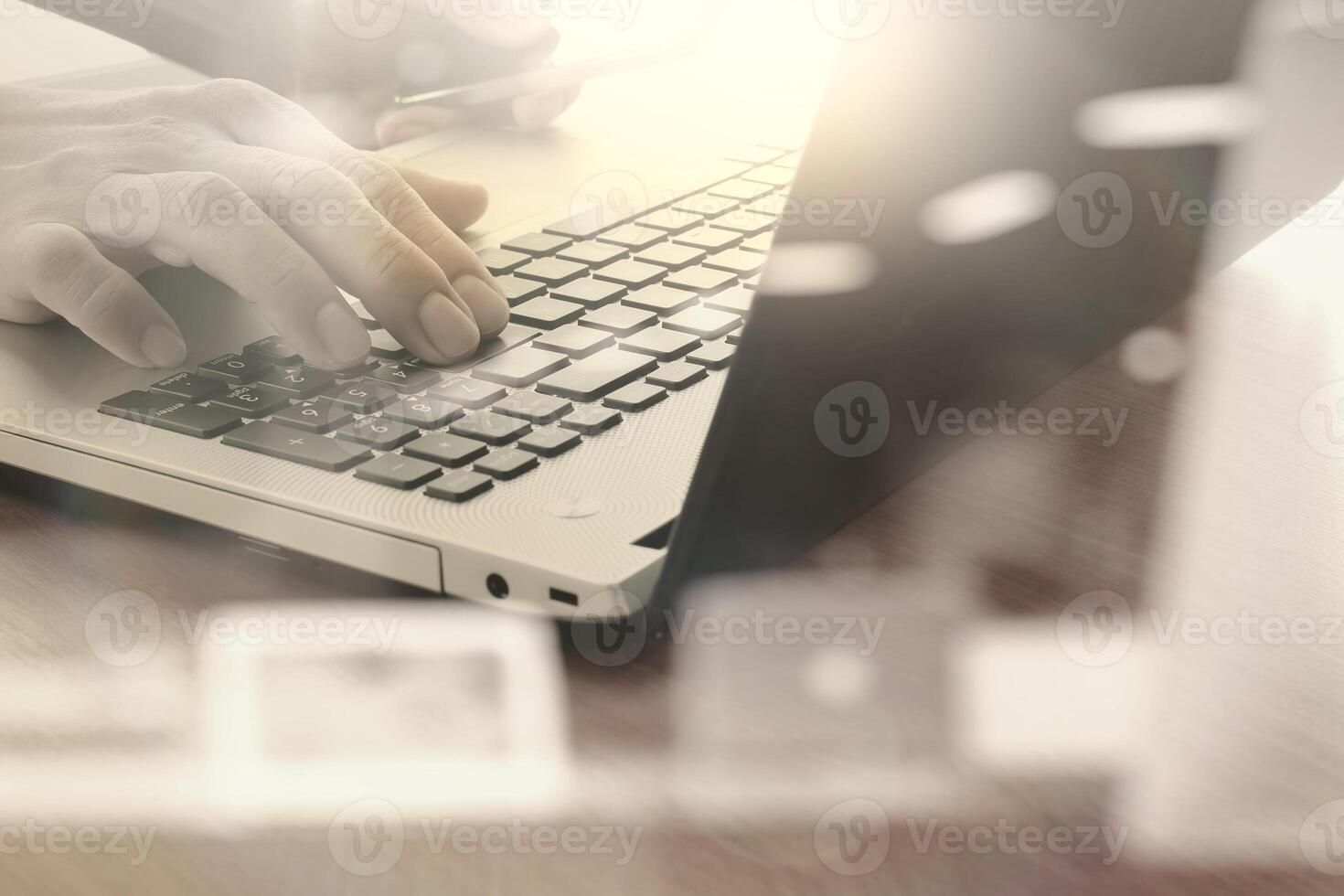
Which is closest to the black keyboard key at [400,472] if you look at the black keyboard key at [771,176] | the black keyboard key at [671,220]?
the black keyboard key at [671,220]

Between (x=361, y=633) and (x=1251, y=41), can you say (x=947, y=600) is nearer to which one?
(x=361, y=633)

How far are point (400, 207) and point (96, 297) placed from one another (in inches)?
5.8

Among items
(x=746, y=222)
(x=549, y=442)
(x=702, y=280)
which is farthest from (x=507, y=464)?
(x=746, y=222)

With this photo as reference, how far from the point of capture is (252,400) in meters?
0.48

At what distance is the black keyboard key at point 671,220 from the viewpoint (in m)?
0.70

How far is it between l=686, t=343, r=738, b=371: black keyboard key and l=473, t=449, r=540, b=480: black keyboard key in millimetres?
110

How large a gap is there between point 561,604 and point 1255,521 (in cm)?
27

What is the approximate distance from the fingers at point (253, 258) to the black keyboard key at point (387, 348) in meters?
0.01

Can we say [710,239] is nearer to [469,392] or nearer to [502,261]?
[502,261]

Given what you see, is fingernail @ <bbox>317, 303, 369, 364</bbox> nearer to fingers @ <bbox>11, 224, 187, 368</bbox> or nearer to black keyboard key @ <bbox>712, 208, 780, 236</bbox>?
fingers @ <bbox>11, 224, 187, 368</bbox>

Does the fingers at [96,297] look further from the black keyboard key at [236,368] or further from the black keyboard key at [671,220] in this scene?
the black keyboard key at [671,220]

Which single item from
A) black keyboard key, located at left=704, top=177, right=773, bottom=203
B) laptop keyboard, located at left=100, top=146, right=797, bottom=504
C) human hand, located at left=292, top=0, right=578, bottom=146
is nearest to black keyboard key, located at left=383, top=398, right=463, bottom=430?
laptop keyboard, located at left=100, top=146, right=797, bottom=504

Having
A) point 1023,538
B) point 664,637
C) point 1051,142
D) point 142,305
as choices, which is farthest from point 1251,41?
point 142,305

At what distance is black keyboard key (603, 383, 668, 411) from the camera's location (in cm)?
47
